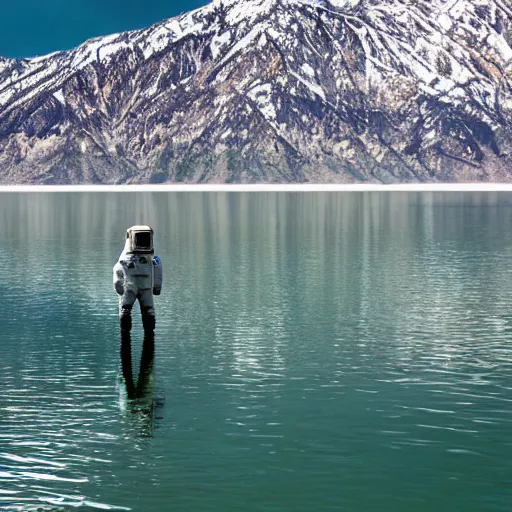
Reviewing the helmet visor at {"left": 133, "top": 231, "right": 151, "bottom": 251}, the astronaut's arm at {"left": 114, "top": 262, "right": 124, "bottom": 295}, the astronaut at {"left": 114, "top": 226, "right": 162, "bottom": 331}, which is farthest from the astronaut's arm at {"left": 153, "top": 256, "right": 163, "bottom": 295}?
the astronaut's arm at {"left": 114, "top": 262, "right": 124, "bottom": 295}

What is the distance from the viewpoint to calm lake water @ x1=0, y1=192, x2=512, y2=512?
1633 centimetres

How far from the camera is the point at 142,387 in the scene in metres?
22.8

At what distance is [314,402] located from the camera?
2128cm

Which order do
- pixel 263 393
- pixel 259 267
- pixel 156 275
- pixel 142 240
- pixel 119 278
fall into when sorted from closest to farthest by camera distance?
pixel 263 393, pixel 142 240, pixel 119 278, pixel 156 275, pixel 259 267

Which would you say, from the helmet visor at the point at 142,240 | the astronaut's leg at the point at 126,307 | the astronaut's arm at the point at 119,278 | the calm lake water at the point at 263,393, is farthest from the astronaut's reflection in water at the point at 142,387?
the helmet visor at the point at 142,240

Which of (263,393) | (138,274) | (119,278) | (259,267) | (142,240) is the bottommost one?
(263,393)

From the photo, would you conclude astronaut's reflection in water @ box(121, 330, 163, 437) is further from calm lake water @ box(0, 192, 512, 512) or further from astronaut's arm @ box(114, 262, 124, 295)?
astronaut's arm @ box(114, 262, 124, 295)

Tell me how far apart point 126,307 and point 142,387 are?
4.29m

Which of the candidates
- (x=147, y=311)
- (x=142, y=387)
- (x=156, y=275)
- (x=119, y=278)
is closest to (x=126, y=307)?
(x=147, y=311)

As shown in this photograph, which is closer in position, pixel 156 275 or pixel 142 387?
pixel 142 387

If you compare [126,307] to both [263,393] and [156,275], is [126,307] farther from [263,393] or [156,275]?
[263,393]

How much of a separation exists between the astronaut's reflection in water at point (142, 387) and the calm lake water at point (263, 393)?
0.24ft

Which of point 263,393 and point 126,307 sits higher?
point 126,307

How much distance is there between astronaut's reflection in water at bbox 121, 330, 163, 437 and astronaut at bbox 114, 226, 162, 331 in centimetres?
41
